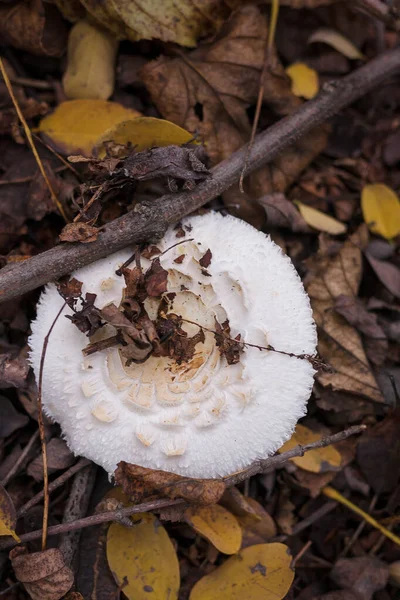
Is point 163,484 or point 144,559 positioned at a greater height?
point 163,484

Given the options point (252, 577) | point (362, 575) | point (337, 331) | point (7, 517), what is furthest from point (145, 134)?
point (362, 575)

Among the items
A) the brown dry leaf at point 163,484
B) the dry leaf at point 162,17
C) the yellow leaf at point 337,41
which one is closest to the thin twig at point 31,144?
the dry leaf at point 162,17

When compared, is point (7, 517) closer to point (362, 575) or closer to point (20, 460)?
point (20, 460)

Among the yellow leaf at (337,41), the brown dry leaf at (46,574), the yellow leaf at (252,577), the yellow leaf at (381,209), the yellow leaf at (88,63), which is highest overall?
the yellow leaf at (88,63)

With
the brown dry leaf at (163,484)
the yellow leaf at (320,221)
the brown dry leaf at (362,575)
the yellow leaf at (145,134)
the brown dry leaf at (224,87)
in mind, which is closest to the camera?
the brown dry leaf at (163,484)

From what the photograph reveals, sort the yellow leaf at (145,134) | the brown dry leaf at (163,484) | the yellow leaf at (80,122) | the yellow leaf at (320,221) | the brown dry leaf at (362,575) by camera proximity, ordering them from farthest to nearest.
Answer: the yellow leaf at (320,221), the yellow leaf at (80,122), the brown dry leaf at (362,575), the yellow leaf at (145,134), the brown dry leaf at (163,484)

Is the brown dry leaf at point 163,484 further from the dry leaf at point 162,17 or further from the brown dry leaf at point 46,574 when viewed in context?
the dry leaf at point 162,17

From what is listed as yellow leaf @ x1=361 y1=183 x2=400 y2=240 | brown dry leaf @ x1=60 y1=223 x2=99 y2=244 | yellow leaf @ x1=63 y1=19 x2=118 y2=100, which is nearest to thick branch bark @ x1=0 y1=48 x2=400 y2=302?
brown dry leaf @ x1=60 y1=223 x2=99 y2=244
